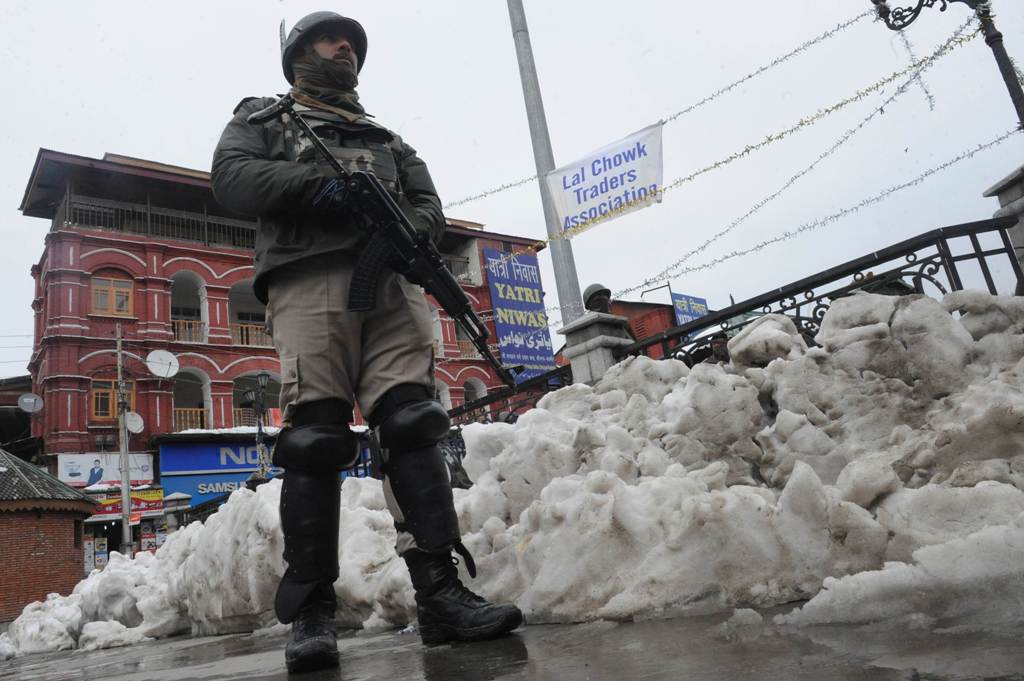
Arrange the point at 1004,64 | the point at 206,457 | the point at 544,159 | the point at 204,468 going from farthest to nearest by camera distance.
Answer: the point at 206,457
the point at 204,468
the point at 544,159
the point at 1004,64

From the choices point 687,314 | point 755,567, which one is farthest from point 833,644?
point 687,314

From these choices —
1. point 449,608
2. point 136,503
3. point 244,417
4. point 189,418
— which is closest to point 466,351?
point 244,417

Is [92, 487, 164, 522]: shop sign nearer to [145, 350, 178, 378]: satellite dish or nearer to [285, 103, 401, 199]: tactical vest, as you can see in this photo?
[145, 350, 178, 378]: satellite dish

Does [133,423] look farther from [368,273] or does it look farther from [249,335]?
[368,273]

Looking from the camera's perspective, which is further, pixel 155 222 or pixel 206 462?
pixel 155 222

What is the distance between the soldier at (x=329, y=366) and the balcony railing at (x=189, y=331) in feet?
68.8

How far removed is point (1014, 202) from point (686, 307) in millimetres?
25662

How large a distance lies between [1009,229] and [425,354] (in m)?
4.53

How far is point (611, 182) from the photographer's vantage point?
27.1 ft

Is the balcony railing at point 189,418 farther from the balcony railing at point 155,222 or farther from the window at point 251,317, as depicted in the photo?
the balcony railing at point 155,222

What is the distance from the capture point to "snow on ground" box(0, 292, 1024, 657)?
1.75 m

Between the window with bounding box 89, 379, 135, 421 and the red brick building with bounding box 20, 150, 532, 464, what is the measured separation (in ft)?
0.09

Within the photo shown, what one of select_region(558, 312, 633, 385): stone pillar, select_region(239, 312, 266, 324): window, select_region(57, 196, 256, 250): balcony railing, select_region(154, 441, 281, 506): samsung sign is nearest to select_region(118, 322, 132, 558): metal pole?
select_region(154, 441, 281, 506): samsung sign

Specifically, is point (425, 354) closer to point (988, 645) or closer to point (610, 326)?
point (988, 645)
